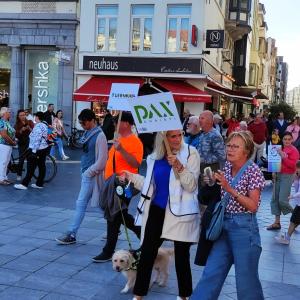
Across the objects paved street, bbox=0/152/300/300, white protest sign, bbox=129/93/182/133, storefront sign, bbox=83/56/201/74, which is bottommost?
paved street, bbox=0/152/300/300

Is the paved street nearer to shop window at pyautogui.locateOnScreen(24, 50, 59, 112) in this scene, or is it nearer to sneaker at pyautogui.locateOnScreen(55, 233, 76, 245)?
sneaker at pyautogui.locateOnScreen(55, 233, 76, 245)

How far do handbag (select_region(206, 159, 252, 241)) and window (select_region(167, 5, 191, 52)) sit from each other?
1922 cm

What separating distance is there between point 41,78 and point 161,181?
2032 centimetres

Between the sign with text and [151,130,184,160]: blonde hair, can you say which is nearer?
[151,130,184,160]: blonde hair

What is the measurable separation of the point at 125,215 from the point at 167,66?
56.0 feet

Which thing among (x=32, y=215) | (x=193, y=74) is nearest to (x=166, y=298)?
(x=32, y=215)

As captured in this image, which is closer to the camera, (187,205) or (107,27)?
(187,205)

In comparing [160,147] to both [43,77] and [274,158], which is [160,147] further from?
[43,77]

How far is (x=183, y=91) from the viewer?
21.5m

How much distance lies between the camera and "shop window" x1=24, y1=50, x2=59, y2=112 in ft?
77.2

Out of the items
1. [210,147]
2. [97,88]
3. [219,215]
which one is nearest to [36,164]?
[210,147]

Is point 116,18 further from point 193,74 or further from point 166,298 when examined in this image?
point 166,298

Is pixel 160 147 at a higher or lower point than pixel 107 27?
lower

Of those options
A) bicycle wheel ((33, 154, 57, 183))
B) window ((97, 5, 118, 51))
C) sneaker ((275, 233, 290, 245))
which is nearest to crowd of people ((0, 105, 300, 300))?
sneaker ((275, 233, 290, 245))
